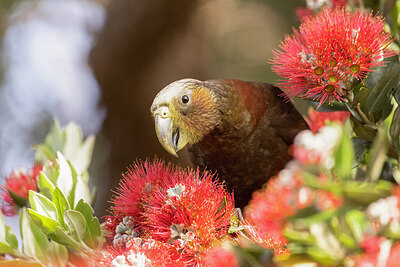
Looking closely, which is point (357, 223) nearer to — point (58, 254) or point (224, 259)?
point (224, 259)

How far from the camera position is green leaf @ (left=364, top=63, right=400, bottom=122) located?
34 cm

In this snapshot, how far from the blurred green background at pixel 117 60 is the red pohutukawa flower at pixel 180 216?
0.64 meters

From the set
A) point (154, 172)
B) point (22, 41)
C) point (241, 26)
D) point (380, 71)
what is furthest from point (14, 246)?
point (22, 41)

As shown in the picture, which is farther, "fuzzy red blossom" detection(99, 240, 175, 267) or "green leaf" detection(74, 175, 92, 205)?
"green leaf" detection(74, 175, 92, 205)

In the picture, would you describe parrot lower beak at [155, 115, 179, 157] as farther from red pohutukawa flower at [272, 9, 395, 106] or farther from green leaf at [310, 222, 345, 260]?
green leaf at [310, 222, 345, 260]

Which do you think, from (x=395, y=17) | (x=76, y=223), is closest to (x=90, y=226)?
(x=76, y=223)

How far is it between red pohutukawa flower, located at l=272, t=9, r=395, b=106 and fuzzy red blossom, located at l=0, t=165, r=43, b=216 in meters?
0.32

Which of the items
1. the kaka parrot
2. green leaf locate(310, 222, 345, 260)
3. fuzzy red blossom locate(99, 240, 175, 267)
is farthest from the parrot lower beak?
green leaf locate(310, 222, 345, 260)

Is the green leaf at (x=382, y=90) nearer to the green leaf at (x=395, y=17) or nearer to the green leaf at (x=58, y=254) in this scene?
the green leaf at (x=395, y=17)

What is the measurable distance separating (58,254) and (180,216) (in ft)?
0.49

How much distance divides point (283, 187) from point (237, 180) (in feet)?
1.11

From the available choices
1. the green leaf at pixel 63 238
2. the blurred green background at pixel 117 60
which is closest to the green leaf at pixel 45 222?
the green leaf at pixel 63 238

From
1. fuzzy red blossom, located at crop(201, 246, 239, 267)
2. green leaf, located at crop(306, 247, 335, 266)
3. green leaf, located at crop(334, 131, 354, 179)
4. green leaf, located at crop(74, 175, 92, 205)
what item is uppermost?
green leaf, located at crop(334, 131, 354, 179)

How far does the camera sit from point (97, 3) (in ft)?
4.82
